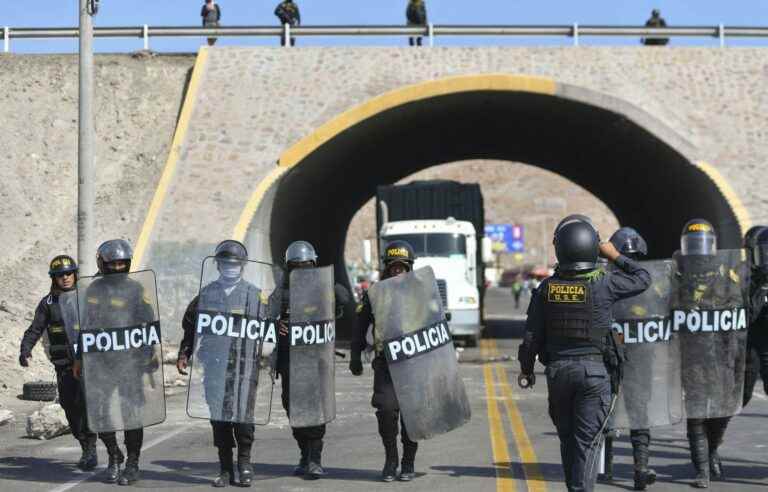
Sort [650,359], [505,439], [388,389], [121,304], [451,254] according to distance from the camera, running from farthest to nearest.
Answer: [451,254], [505,439], [121,304], [388,389], [650,359]

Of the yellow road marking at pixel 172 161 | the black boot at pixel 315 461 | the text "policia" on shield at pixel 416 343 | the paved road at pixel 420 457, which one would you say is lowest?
the paved road at pixel 420 457

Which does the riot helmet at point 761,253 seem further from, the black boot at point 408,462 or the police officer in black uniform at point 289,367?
the police officer in black uniform at point 289,367

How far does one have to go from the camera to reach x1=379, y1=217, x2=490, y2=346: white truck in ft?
92.2

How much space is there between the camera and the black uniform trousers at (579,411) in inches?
293

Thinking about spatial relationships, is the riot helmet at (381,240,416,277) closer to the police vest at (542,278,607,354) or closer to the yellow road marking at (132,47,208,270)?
the police vest at (542,278,607,354)

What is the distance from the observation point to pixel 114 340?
9.90 meters

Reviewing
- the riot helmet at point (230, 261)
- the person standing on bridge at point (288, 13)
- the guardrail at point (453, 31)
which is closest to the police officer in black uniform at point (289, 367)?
the riot helmet at point (230, 261)

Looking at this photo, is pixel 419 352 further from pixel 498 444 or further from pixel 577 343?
pixel 577 343

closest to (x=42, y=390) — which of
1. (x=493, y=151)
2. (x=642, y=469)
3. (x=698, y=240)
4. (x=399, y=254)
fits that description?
(x=399, y=254)

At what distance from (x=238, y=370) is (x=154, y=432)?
3.92 m

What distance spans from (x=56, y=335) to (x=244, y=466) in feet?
7.21

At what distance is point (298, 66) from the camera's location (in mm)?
28516

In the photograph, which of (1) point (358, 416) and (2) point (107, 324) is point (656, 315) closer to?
(2) point (107, 324)

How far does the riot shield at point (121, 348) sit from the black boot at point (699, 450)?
4.14 meters
